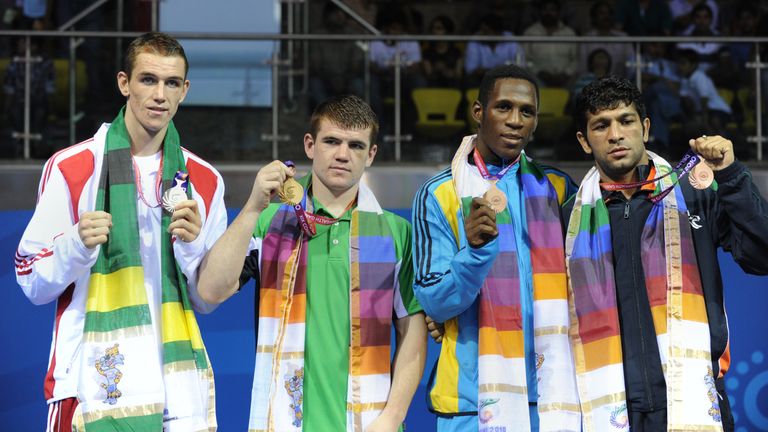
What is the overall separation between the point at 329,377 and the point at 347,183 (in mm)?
603

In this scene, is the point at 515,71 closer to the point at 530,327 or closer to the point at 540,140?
the point at 530,327

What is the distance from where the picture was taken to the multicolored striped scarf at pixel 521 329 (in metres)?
3.52

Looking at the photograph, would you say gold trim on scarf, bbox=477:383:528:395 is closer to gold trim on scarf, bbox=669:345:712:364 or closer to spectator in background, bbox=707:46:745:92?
gold trim on scarf, bbox=669:345:712:364

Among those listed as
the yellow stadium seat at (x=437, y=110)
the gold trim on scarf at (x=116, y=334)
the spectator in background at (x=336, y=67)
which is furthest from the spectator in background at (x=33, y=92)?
the gold trim on scarf at (x=116, y=334)

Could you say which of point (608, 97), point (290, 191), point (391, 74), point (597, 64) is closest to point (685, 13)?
point (597, 64)

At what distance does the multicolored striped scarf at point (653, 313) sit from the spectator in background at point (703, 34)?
3063 mm

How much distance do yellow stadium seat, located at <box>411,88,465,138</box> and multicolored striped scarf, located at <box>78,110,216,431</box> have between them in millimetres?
3034

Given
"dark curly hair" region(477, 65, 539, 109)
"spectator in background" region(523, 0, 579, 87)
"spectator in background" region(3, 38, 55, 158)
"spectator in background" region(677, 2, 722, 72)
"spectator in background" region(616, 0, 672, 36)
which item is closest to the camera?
"dark curly hair" region(477, 65, 539, 109)

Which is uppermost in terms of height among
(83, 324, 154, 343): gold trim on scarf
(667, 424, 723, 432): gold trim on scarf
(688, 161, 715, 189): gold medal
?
(688, 161, 715, 189): gold medal

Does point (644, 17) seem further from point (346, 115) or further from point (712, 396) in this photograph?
point (712, 396)

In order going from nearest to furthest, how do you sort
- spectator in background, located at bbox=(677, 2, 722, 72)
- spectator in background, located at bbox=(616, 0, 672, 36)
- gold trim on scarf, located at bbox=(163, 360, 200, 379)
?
1. gold trim on scarf, located at bbox=(163, 360, 200, 379)
2. spectator in background, located at bbox=(677, 2, 722, 72)
3. spectator in background, located at bbox=(616, 0, 672, 36)

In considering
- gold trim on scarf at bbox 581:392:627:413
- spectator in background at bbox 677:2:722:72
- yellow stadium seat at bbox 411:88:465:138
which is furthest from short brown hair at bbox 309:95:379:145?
spectator in background at bbox 677:2:722:72

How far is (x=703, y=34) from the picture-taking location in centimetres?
739

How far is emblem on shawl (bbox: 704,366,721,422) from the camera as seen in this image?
3.48m
